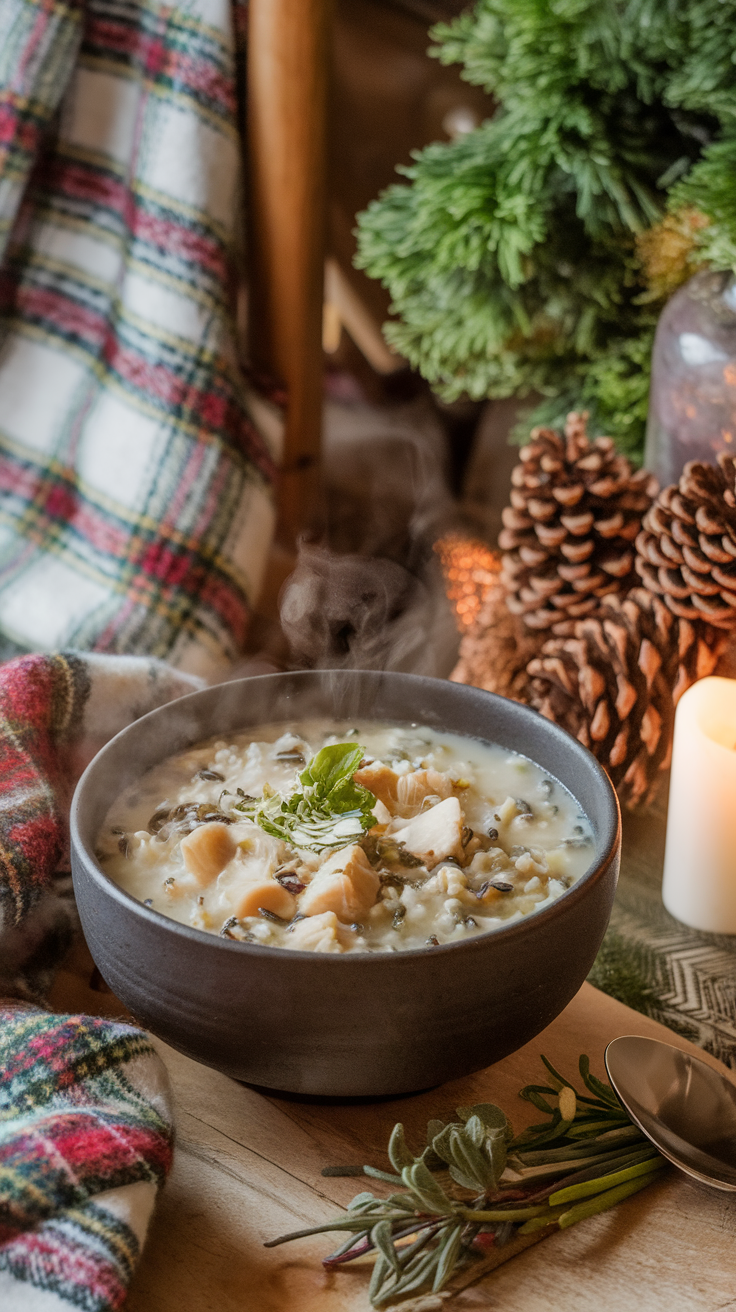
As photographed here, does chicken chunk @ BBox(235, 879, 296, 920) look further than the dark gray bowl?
Yes

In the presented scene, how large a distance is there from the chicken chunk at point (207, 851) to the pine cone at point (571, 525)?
2.54 feet

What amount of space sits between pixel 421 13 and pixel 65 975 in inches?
89.8

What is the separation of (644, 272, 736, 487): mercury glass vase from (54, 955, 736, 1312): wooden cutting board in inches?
38.9

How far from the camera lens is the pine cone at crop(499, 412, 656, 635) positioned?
5.93 feet

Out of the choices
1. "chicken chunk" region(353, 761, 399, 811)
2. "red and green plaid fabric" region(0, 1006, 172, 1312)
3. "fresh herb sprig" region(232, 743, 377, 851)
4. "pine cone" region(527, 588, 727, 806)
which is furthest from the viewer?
"pine cone" region(527, 588, 727, 806)

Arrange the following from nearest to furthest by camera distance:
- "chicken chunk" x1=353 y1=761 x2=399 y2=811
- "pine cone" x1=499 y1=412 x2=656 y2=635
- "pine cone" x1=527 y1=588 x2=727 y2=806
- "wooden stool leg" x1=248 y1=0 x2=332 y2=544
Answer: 1. "chicken chunk" x1=353 y1=761 x2=399 y2=811
2. "pine cone" x1=527 y1=588 x2=727 y2=806
3. "pine cone" x1=499 y1=412 x2=656 y2=635
4. "wooden stool leg" x1=248 y1=0 x2=332 y2=544

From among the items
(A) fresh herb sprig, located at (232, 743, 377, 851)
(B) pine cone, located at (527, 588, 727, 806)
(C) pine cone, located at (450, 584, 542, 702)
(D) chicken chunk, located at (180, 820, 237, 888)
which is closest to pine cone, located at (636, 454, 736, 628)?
(B) pine cone, located at (527, 588, 727, 806)

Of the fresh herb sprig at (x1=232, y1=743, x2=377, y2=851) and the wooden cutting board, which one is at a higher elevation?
the fresh herb sprig at (x1=232, y1=743, x2=377, y2=851)

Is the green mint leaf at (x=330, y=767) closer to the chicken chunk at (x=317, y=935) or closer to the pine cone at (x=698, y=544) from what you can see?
the chicken chunk at (x=317, y=935)

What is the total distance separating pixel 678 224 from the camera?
1.86m

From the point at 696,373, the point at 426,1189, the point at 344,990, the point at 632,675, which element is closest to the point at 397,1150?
the point at 426,1189

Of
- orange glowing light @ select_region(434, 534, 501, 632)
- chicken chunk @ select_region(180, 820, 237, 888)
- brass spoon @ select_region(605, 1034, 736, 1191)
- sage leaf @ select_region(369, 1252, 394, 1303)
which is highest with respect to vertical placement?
chicken chunk @ select_region(180, 820, 237, 888)

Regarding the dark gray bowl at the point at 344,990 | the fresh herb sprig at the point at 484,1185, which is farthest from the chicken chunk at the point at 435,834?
the fresh herb sprig at the point at 484,1185

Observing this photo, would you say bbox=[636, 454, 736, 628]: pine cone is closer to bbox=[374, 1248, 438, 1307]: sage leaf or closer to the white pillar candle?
the white pillar candle
